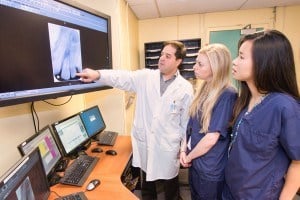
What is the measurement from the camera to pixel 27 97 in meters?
1.10

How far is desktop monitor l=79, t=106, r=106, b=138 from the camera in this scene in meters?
1.88

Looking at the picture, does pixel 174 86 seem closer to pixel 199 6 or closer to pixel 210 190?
pixel 210 190

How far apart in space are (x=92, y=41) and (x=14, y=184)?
1.10 m

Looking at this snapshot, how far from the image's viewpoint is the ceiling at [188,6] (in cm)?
327

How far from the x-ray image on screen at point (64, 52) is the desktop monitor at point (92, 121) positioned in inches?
20.6

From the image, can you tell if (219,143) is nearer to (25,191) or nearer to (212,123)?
(212,123)

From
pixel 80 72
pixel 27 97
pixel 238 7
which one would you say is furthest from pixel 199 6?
pixel 27 97

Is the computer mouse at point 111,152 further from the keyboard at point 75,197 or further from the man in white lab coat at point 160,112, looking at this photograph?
the keyboard at point 75,197

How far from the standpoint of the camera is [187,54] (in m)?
3.88

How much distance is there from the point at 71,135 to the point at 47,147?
30 cm

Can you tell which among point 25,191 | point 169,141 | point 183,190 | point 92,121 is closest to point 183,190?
point 183,190

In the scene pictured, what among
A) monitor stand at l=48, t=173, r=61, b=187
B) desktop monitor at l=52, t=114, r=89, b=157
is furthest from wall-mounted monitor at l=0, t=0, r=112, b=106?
monitor stand at l=48, t=173, r=61, b=187

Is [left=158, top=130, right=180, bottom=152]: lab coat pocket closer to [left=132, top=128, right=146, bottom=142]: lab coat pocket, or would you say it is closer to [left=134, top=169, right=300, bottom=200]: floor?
[left=132, top=128, right=146, bottom=142]: lab coat pocket

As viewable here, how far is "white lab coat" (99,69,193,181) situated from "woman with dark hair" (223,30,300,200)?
71 cm
